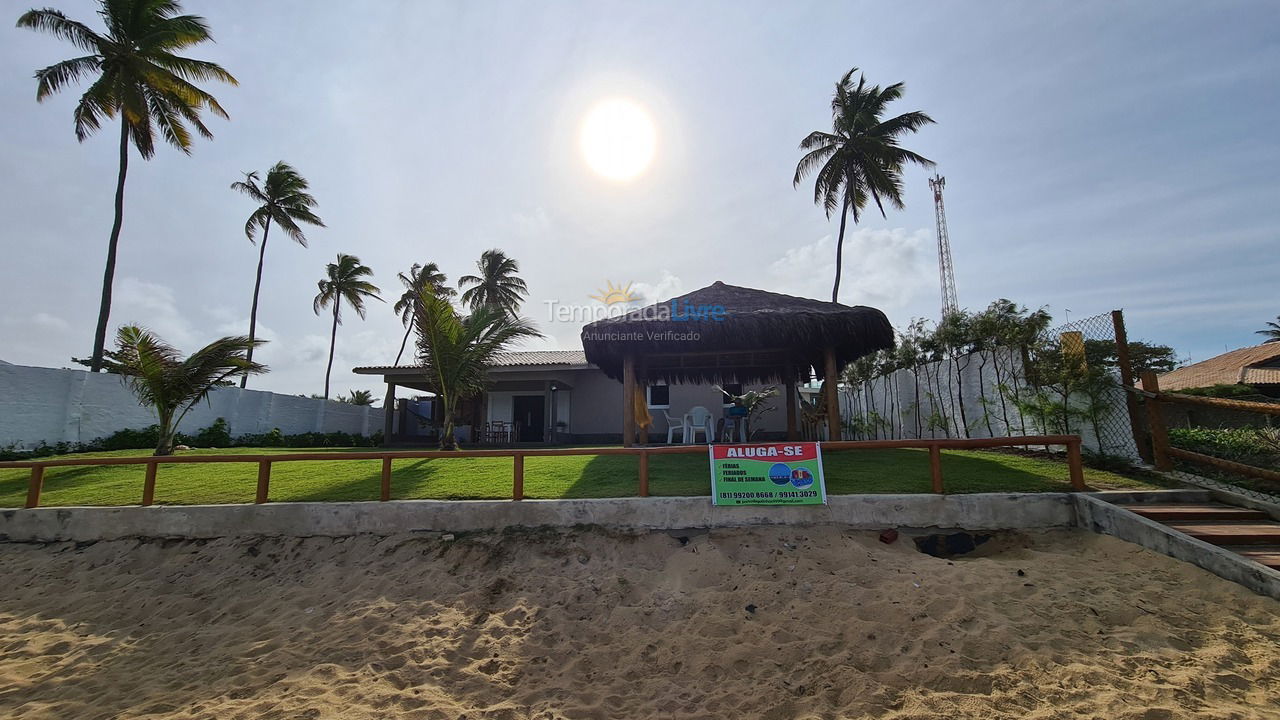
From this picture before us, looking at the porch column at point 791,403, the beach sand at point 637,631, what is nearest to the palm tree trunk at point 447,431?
the beach sand at point 637,631

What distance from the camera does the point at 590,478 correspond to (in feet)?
19.3

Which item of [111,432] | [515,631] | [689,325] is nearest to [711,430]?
[689,325]

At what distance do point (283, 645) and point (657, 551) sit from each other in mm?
2789

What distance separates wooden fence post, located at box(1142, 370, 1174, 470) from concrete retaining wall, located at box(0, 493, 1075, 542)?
183 cm

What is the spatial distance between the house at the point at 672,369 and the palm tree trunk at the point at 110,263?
18.5ft

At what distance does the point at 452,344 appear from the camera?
28.5ft

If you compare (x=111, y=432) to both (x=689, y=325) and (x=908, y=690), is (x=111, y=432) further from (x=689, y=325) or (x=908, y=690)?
(x=908, y=690)

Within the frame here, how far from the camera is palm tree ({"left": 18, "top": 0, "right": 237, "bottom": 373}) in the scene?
38.7 feet

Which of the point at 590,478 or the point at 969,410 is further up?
the point at 969,410

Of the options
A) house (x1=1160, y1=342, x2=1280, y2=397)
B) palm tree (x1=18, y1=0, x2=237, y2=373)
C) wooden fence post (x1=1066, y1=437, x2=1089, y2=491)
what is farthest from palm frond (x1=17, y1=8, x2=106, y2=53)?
house (x1=1160, y1=342, x2=1280, y2=397)

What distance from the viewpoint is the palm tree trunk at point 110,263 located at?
40.4 feet

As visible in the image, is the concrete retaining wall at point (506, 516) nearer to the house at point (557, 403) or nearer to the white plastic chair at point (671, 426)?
the white plastic chair at point (671, 426)

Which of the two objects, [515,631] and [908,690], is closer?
[908,690]

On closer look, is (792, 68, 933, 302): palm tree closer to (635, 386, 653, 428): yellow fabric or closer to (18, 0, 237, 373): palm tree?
(635, 386, 653, 428): yellow fabric
